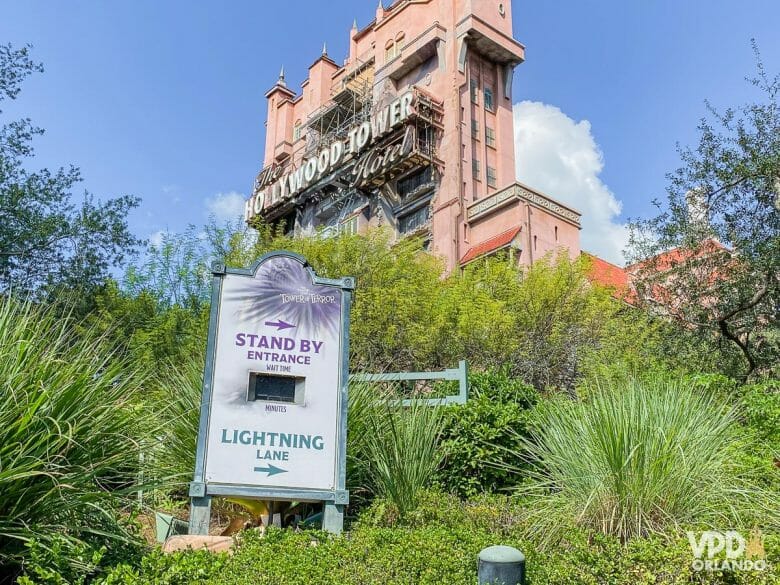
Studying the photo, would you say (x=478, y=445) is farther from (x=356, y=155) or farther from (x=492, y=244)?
(x=356, y=155)

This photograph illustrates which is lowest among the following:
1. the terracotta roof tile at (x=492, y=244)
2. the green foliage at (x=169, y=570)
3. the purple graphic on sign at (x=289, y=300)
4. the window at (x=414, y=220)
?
the green foliage at (x=169, y=570)


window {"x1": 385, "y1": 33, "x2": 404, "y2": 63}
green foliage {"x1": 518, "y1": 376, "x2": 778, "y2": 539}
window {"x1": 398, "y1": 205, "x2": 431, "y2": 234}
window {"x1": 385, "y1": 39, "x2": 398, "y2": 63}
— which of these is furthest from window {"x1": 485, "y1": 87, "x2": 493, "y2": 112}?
green foliage {"x1": 518, "y1": 376, "x2": 778, "y2": 539}

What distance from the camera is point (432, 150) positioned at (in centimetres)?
3173

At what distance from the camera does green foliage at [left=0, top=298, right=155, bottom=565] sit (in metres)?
4.56

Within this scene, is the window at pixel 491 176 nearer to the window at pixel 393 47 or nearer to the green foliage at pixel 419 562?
the window at pixel 393 47

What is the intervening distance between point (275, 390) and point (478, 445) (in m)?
2.57

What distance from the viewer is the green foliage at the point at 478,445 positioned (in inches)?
A: 306

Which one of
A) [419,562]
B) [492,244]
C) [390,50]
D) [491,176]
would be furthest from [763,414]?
[390,50]

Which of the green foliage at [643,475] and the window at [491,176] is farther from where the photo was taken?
the window at [491,176]

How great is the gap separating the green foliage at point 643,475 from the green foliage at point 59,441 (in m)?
3.40

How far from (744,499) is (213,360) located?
472 cm

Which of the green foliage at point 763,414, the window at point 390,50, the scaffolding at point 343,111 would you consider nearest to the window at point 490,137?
the scaffolding at point 343,111

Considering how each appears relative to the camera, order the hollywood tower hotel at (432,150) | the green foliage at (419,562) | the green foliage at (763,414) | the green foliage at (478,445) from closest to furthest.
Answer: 1. the green foliage at (419,562)
2. the green foliage at (478,445)
3. the green foliage at (763,414)
4. the hollywood tower hotel at (432,150)

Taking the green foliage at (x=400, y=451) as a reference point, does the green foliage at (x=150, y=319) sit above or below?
above
